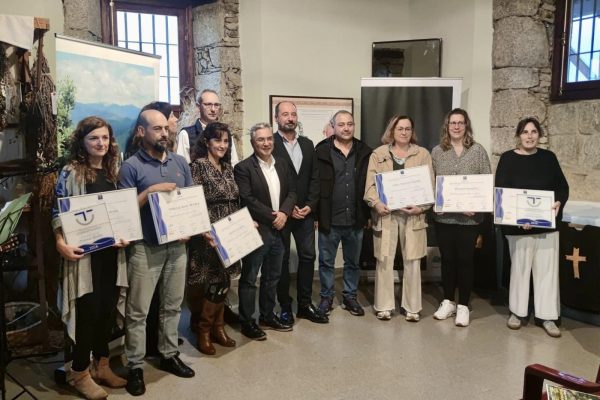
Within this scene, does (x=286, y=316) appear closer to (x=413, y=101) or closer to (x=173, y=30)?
(x=413, y=101)

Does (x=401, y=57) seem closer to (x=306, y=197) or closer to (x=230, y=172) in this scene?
(x=306, y=197)

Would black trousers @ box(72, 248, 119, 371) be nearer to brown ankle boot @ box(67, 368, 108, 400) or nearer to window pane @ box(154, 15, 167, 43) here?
brown ankle boot @ box(67, 368, 108, 400)

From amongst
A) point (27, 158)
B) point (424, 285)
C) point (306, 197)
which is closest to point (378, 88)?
point (306, 197)

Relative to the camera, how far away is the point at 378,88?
174 inches

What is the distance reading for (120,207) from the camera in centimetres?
236

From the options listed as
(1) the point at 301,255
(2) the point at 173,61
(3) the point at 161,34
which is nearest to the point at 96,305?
(1) the point at 301,255

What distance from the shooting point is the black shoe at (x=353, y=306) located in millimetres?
3695

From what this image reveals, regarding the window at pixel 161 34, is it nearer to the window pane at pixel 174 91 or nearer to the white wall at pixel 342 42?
the window pane at pixel 174 91

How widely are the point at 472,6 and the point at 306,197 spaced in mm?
2506

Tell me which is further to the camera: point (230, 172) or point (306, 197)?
point (306, 197)

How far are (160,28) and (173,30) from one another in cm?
12

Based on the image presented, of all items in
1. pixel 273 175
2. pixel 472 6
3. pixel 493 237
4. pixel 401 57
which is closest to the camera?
pixel 273 175

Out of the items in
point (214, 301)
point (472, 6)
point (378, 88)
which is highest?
point (472, 6)

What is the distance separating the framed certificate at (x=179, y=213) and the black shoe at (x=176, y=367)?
76 centimetres
